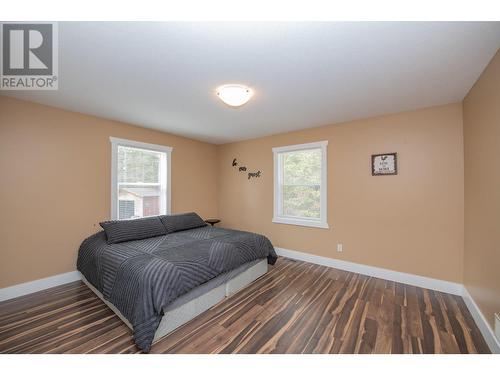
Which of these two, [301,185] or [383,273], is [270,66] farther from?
[383,273]

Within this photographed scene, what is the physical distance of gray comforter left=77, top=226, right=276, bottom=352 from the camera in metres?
1.79

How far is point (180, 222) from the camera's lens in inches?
145

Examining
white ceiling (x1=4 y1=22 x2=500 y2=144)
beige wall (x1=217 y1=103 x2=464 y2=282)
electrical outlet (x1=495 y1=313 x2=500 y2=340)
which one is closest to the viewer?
white ceiling (x1=4 y1=22 x2=500 y2=144)

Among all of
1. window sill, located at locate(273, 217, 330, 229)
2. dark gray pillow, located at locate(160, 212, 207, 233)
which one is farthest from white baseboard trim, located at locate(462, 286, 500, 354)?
dark gray pillow, located at locate(160, 212, 207, 233)

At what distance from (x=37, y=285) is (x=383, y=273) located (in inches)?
188

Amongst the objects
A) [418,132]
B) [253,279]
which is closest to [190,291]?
[253,279]

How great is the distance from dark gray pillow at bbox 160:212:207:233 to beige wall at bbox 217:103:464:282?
167 cm

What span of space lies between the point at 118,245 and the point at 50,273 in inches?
43.9

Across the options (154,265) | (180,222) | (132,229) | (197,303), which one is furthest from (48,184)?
(197,303)

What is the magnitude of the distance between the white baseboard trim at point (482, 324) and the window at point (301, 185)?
183 cm

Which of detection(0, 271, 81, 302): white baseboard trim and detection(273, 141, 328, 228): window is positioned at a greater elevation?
detection(273, 141, 328, 228): window

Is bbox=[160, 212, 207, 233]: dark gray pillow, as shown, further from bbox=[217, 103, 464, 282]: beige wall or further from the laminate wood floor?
bbox=[217, 103, 464, 282]: beige wall

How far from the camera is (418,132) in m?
2.90
